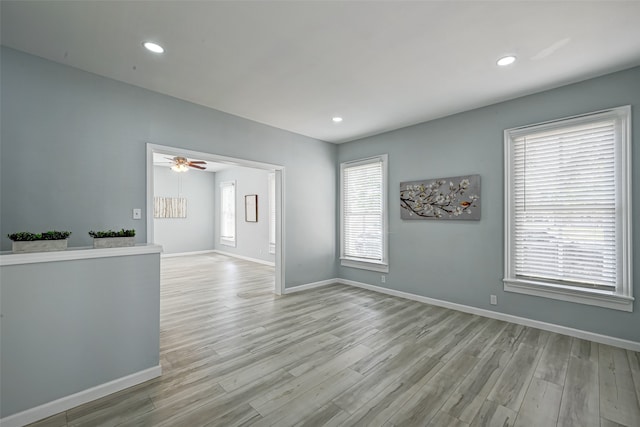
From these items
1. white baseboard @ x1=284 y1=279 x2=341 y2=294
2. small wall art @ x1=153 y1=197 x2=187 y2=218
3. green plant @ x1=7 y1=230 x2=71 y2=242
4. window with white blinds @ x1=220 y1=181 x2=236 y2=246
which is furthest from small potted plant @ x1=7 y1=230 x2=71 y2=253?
small wall art @ x1=153 y1=197 x2=187 y2=218

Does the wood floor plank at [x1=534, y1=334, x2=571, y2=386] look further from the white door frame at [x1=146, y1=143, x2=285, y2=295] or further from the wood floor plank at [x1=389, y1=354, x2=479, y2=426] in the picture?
the white door frame at [x1=146, y1=143, x2=285, y2=295]

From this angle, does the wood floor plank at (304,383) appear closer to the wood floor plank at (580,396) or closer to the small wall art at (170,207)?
the wood floor plank at (580,396)

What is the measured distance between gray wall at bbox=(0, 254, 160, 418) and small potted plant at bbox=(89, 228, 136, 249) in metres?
0.23

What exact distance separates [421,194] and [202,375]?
12.3 feet

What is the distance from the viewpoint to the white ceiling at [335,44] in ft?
6.60

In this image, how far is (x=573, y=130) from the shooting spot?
3.11m

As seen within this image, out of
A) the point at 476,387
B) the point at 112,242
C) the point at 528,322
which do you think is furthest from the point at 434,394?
the point at 112,242

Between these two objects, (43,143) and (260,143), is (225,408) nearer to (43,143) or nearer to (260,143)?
(43,143)

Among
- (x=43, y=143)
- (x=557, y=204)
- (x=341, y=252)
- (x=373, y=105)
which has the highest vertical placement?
(x=373, y=105)

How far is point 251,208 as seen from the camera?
8.31m

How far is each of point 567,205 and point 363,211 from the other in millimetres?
2947

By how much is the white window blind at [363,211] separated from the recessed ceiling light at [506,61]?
242 centimetres

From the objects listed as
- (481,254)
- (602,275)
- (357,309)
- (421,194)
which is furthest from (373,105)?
(602,275)

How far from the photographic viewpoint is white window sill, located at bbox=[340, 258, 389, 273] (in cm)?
490
